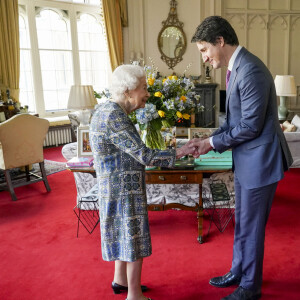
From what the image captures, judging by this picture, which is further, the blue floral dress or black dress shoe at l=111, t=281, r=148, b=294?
black dress shoe at l=111, t=281, r=148, b=294

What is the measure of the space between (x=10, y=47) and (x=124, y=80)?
617cm

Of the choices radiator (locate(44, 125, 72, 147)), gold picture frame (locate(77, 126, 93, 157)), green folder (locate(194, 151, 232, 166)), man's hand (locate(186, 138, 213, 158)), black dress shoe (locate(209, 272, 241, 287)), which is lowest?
black dress shoe (locate(209, 272, 241, 287))

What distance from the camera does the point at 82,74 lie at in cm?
885

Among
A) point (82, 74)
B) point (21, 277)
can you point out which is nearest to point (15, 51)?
point (82, 74)

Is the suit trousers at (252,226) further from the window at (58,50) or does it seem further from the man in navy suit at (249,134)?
the window at (58,50)

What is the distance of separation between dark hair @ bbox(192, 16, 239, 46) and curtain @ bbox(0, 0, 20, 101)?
6.16 meters

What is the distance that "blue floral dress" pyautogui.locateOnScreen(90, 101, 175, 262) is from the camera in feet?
6.07

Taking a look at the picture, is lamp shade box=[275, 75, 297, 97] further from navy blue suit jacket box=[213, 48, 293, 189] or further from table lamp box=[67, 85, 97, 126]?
navy blue suit jacket box=[213, 48, 293, 189]

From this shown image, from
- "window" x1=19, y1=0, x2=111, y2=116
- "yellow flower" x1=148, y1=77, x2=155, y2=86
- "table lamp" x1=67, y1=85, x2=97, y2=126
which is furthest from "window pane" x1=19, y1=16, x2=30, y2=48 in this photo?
"yellow flower" x1=148, y1=77, x2=155, y2=86

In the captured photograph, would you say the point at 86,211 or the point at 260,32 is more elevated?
the point at 260,32

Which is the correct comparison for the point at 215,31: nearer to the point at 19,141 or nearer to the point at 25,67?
the point at 19,141

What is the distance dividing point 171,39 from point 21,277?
7478mm

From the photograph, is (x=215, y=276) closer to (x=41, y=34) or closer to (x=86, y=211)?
(x=86, y=211)

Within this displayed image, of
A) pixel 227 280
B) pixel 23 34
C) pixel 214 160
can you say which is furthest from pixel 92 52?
pixel 227 280
